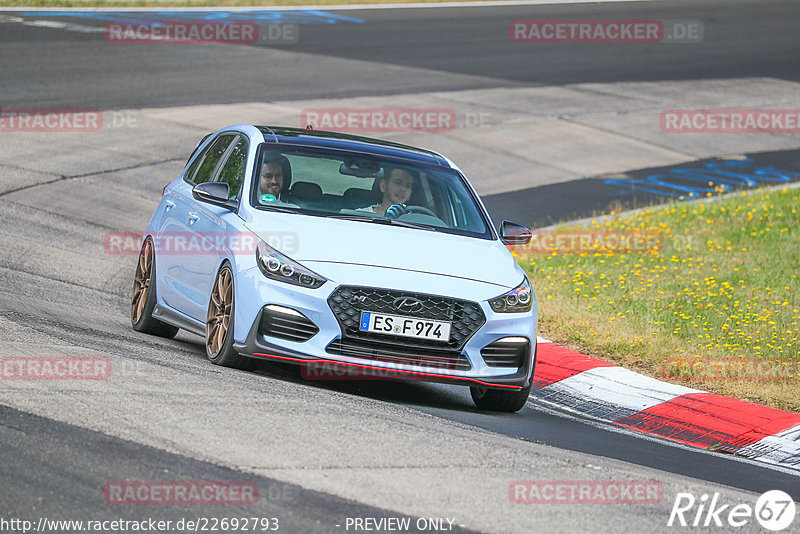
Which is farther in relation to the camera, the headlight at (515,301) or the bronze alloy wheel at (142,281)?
the bronze alloy wheel at (142,281)

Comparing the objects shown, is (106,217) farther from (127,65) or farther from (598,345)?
(127,65)

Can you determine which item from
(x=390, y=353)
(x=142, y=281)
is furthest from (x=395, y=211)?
(x=142, y=281)

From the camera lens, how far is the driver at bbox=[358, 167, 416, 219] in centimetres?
905

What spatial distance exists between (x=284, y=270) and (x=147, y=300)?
Answer: 7.92 feet

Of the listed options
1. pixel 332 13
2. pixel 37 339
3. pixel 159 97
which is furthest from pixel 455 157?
pixel 332 13

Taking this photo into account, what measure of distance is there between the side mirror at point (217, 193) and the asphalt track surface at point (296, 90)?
1.10m

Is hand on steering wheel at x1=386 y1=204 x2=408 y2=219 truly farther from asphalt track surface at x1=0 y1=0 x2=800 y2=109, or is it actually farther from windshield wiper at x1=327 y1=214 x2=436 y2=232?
asphalt track surface at x1=0 y1=0 x2=800 y2=109

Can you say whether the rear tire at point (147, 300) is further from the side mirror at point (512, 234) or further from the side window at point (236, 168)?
the side mirror at point (512, 234)

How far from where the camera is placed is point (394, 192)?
9.20 m

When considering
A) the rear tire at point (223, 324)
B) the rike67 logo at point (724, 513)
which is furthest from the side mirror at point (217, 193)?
the rike67 logo at point (724, 513)

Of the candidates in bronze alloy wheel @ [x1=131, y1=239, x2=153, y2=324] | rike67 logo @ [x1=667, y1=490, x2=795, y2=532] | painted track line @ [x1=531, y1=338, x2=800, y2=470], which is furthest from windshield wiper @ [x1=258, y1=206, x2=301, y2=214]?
rike67 logo @ [x1=667, y1=490, x2=795, y2=532]

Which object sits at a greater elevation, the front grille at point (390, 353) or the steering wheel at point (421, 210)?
the steering wheel at point (421, 210)

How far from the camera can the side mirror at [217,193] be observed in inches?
348

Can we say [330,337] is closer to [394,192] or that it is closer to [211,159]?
[394,192]
